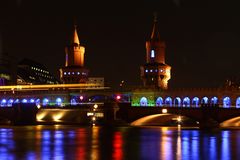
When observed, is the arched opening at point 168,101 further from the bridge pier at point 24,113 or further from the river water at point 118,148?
the river water at point 118,148

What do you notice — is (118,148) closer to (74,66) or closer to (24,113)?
(24,113)

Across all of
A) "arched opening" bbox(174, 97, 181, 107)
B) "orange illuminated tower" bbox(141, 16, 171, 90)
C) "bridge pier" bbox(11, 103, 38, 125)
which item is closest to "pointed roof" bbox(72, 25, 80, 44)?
"orange illuminated tower" bbox(141, 16, 171, 90)

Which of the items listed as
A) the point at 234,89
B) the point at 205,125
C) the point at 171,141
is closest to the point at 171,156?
the point at 171,141

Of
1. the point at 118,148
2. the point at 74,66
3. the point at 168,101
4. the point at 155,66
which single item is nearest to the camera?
the point at 118,148

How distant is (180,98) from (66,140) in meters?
67.2

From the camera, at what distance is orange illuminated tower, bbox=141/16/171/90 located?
16600cm

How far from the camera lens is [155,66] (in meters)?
166

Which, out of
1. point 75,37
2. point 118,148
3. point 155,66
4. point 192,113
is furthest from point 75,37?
point 118,148

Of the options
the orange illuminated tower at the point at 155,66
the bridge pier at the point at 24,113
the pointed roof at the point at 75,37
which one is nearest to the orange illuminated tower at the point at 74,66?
the pointed roof at the point at 75,37

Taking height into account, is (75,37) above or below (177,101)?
above

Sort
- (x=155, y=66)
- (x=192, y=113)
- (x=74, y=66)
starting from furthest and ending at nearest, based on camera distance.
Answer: (x=74, y=66) < (x=155, y=66) < (x=192, y=113)

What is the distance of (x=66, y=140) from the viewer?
73125 mm

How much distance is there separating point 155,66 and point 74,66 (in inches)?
1262

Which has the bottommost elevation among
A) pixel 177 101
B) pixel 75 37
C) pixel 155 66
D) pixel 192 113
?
pixel 192 113
